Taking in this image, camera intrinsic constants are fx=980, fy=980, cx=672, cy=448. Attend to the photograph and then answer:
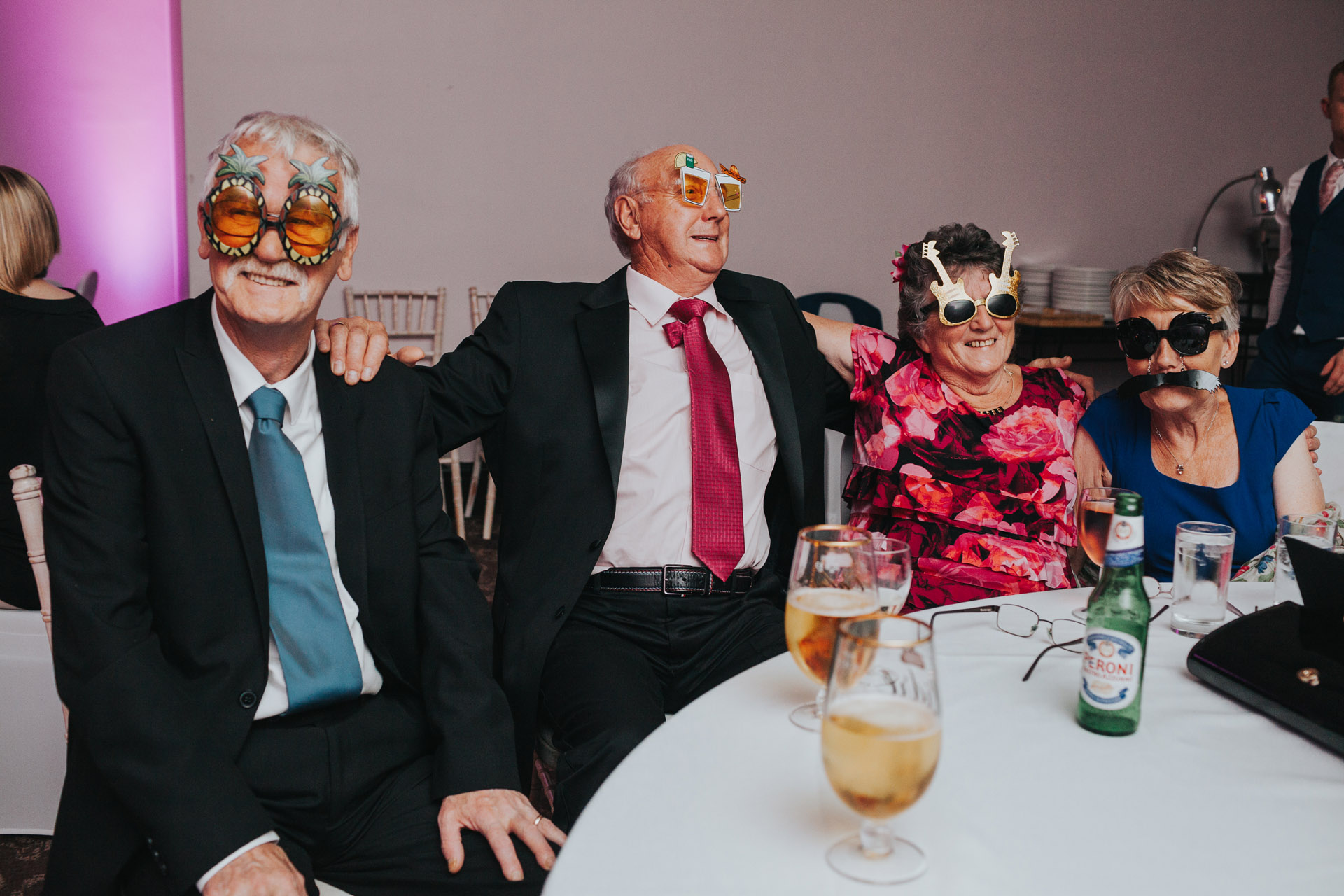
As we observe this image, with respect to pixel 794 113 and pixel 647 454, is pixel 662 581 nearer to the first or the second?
pixel 647 454

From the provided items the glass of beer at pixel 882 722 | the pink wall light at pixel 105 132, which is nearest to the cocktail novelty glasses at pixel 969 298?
the glass of beer at pixel 882 722

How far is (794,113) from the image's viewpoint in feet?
18.3

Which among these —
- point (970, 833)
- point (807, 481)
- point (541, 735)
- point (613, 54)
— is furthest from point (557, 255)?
point (970, 833)

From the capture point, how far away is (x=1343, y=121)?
347 centimetres

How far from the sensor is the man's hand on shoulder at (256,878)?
1.13 m

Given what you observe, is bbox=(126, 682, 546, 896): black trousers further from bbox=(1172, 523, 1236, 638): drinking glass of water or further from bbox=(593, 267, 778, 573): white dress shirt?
bbox=(1172, 523, 1236, 638): drinking glass of water

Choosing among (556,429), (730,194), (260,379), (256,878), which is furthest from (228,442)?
(730,194)

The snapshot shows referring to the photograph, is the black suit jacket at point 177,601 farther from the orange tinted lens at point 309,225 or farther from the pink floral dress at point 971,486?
the pink floral dress at point 971,486

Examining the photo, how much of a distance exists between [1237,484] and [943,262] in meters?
0.74

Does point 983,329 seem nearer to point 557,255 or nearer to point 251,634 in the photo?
point 251,634

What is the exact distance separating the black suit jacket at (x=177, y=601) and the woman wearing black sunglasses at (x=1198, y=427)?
140cm

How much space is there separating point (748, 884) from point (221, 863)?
2.39 feet

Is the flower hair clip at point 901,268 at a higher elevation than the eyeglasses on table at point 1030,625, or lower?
higher

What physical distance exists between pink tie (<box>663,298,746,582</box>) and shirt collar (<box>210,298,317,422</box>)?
774 millimetres
